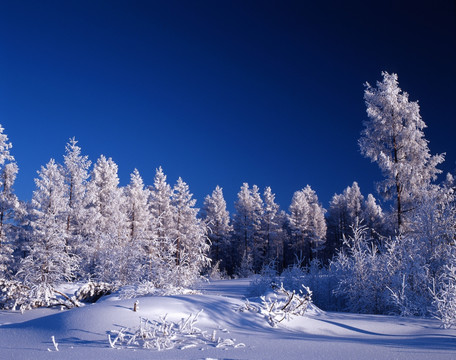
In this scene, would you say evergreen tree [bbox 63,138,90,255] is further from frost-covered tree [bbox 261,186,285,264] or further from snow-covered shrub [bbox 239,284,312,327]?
frost-covered tree [bbox 261,186,285,264]

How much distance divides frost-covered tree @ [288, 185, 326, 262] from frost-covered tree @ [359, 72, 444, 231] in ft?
84.5

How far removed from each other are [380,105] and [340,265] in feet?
34.5

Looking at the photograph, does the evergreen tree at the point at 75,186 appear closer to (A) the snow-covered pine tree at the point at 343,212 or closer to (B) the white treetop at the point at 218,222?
(B) the white treetop at the point at 218,222

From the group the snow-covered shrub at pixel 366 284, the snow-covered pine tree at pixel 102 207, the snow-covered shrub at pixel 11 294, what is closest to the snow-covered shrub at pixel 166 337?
the snow-covered shrub at pixel 366 284

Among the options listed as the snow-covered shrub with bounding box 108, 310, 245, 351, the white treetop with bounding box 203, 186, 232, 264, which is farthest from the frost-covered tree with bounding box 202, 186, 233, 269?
the snow-covered shrub with bounding box 108, 310, 245, 351

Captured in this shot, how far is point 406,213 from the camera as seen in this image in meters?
14.9

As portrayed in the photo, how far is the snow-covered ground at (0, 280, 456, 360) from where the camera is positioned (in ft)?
10.6

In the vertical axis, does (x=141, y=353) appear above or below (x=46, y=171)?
below

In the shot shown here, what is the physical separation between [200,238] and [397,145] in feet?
35.6

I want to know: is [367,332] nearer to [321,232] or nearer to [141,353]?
[141,353]

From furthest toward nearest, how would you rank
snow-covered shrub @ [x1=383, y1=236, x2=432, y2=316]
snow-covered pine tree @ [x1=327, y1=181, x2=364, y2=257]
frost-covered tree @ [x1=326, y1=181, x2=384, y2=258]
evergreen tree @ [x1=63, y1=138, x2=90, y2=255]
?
1. snow-covered pine tree @ [x1=327, y1=181, x2=364, y2=257]
2. frost-covered tree @ [x1=326, y1=181, x2=384, y2=258]
3. evergreen tree @ [x1=63, y1=138, x2=90, y2=255]
4. snow-covered shrub @ [x1=383, y1=236, x2=432, y2=316]

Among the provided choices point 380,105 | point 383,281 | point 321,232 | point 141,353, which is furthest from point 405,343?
point 321,232

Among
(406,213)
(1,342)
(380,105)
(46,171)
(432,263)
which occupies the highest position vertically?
(380,105)

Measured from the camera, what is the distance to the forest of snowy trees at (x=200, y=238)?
7281 mm
